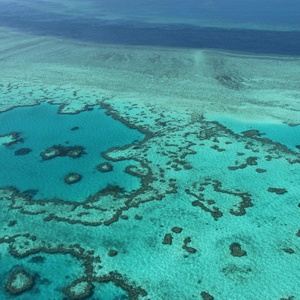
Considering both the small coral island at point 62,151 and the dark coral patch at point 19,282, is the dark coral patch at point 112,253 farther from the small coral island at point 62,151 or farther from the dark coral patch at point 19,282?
the small coral island at point 62,151

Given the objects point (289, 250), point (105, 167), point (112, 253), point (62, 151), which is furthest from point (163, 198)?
point (62, 151)

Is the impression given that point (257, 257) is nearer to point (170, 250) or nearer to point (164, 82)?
point (170, 250)

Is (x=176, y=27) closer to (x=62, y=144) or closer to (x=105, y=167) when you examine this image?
(x=62, y=144)

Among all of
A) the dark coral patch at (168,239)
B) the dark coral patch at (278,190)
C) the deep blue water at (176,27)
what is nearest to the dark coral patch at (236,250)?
the dark coral patch at (168,239)

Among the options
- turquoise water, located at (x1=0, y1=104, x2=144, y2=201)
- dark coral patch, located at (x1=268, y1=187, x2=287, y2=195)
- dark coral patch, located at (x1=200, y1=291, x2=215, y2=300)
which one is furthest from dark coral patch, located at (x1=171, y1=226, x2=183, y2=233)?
dark coral patch, located at (x1=268, y1=187, x2=287, y2=195)

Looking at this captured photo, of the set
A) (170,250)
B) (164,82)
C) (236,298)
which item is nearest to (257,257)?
(236,298)

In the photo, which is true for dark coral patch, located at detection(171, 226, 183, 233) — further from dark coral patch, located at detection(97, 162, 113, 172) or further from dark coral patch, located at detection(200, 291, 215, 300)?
dark coral patch, located at detection(97, 162, 113, 172)
